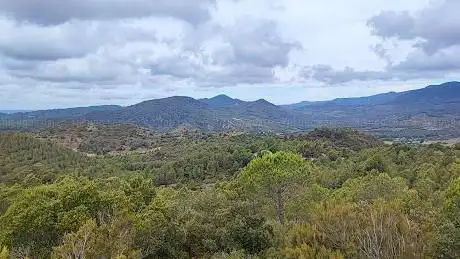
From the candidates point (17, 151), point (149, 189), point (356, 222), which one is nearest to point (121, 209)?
point (149, 189)

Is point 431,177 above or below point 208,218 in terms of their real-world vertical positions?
below

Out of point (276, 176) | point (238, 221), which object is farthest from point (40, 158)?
point (238, 221)

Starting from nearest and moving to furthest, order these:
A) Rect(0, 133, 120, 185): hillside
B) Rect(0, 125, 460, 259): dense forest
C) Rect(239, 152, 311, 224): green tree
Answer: Rect(0, 125, 460, 259): dense forest → Rect(239, 152, 311, 224): green tree → Rect(0, 133, 120, 185): hillside

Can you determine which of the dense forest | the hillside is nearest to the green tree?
the dense forest

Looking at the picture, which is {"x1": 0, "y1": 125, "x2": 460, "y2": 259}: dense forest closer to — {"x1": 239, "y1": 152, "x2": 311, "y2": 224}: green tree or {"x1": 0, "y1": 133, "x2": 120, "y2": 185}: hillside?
{"x1": 239, "y1": 152, "x2": 311, "y2": 224}: green tree

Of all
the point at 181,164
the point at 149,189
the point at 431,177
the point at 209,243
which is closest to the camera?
the point at 209,243

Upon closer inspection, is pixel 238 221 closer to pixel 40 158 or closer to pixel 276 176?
pixel 276 176

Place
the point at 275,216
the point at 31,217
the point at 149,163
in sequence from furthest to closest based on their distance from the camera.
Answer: the point at 149,163, the point at 275,216, the point at 31,217

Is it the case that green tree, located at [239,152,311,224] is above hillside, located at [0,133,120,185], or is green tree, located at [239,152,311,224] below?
above

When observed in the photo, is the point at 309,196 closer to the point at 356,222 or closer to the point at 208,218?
the point at 208,218

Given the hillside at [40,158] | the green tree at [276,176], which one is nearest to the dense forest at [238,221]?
the green tree at [276,176]

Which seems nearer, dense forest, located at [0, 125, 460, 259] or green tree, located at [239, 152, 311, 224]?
dense forest, located at [0, 125, 460, 259]
